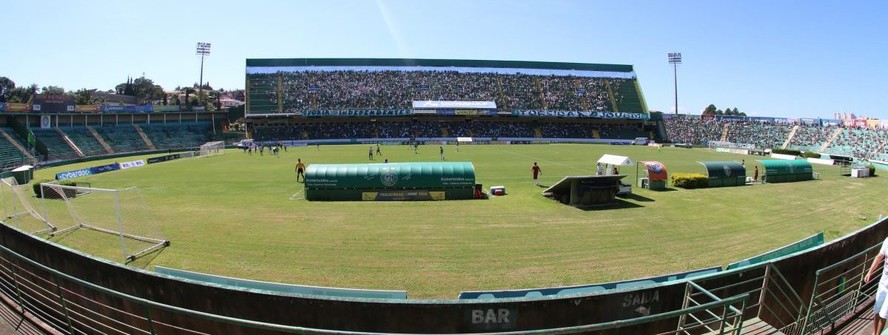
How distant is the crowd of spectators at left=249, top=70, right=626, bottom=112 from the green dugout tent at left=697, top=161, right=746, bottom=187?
61614 millimetres

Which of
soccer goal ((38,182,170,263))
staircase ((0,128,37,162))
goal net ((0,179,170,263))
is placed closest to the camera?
soccer goal ((38,182,170,263))

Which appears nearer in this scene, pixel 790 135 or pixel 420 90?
pixel 790 135

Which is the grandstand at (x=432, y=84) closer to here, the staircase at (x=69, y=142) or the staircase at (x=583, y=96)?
the staircase at (x=583, y=96)

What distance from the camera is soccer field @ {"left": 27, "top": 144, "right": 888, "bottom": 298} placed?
13.5m

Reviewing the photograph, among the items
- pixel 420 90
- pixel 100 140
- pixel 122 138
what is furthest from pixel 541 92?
pixel 100 140

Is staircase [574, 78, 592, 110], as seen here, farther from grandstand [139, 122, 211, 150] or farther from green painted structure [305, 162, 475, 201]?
green painted structure [305, 162, 475, 201]

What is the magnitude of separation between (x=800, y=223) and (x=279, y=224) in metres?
21.8

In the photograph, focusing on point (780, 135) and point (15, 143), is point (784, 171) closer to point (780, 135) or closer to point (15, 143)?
point (780, 135)

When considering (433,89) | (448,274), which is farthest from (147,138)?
(448,274)

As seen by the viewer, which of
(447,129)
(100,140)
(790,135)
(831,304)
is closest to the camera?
(831,304)

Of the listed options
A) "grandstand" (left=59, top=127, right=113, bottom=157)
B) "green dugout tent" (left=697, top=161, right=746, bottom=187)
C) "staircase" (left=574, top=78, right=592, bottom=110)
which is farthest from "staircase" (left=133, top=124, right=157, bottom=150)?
"staircase" (left=574, top=78, right=592, bottom=110)

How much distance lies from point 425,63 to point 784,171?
254 ft

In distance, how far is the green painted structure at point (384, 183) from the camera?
961 inches

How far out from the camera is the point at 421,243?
645 inches
